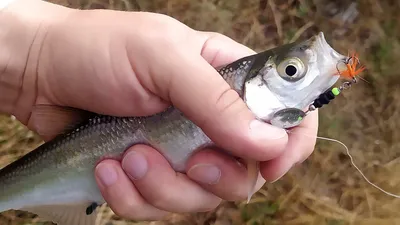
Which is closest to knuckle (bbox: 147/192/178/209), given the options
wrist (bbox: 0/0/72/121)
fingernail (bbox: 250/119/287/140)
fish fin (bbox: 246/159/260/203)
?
fish fin (bbox: 246/159/260/203)

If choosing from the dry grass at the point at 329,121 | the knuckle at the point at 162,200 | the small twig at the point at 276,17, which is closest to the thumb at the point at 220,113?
the knuckle at the point at 162,200

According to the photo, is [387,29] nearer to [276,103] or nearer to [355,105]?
[355,105]

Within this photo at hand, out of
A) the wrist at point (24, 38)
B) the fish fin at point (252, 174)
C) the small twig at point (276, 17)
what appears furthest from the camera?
the small twig at point (276, 17)

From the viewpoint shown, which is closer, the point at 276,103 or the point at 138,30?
the point at 276,103

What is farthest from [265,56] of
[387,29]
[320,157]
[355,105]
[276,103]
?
[387,29]

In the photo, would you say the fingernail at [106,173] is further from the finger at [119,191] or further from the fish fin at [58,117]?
the fish fin at [58,117]

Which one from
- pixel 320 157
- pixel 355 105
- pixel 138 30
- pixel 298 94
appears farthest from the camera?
pixel 355 105

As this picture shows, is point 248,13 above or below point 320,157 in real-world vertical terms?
above
